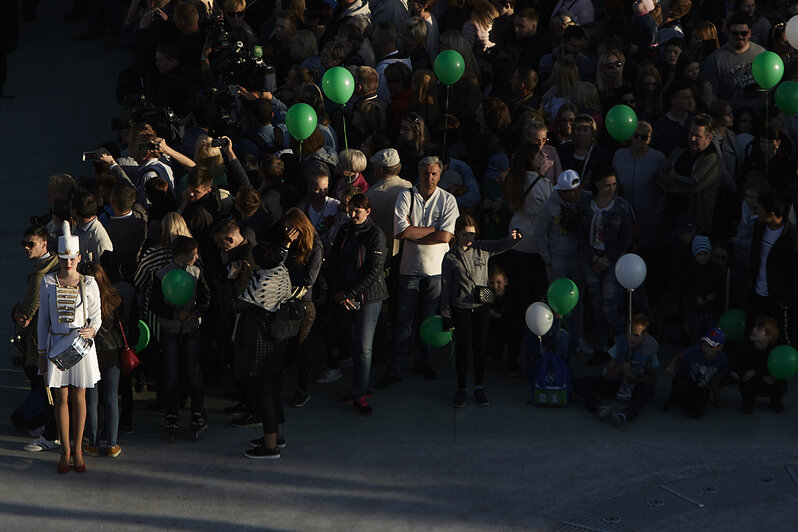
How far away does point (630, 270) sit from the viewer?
10359 millimetres

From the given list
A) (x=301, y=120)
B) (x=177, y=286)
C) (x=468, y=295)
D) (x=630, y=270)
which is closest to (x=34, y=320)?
(x=177, y=286)

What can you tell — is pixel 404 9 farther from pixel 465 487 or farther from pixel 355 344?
pixel 465 487

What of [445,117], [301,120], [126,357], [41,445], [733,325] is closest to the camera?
[126,357]

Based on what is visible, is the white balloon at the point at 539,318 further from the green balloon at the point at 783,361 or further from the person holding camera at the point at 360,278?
the green balloon at the point at 783,361

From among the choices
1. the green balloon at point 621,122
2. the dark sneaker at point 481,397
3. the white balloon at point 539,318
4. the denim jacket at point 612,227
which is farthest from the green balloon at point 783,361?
the green balloon at point 621,122

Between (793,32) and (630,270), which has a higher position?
(793,32)

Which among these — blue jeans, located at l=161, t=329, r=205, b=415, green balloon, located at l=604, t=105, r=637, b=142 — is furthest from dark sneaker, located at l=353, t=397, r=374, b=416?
green balloon, located at l=604, t=105, r=637, b=142

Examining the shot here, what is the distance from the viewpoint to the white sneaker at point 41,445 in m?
9.76

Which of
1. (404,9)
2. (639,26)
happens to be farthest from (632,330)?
(404,9)

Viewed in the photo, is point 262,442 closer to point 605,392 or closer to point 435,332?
point 435,332

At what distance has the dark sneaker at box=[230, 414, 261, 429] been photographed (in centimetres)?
1020

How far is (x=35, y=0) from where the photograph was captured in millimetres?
18969

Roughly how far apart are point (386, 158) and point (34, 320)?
334 centimetres

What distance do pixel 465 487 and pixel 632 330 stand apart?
86.5 inches
